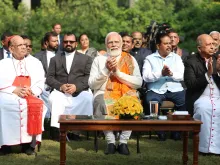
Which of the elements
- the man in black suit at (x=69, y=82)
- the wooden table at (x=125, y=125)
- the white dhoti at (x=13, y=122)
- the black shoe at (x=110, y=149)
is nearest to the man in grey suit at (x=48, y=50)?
the man in black suit at (x=69, y=82)

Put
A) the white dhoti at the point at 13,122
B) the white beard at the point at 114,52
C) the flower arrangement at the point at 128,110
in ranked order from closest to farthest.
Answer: the flower arrangement at the point at 128,110, the white dhoti at the point at 13,122, the white beard at the point at 114,52

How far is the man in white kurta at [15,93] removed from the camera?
9.54m

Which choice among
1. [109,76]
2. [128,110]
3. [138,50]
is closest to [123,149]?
[109,76]

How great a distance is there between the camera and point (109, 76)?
32.7 ft

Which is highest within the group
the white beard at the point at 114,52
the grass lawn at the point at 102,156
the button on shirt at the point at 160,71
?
the white beard at the point at 114,52

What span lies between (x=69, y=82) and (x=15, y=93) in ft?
5.43

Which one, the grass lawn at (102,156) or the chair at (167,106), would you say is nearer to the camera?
the grass lawn at (102,156)

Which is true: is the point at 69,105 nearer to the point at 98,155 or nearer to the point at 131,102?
the point at 98,155

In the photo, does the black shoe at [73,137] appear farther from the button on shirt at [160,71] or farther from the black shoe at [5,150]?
the black shoe at [5,150]

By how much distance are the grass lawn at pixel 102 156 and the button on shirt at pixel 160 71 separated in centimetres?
108

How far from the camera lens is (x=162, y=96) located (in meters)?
11.0

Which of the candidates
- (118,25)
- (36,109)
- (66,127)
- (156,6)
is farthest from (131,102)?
(156,6)

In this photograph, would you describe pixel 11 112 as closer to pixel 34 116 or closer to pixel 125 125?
pixel 34 116

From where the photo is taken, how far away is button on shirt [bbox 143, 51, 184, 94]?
1101 cm
